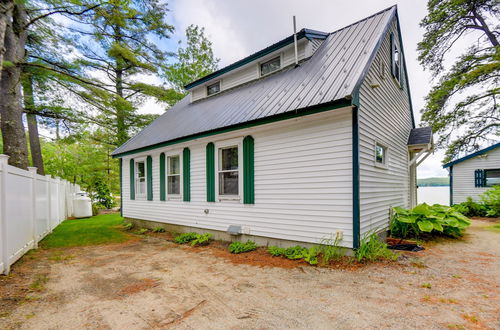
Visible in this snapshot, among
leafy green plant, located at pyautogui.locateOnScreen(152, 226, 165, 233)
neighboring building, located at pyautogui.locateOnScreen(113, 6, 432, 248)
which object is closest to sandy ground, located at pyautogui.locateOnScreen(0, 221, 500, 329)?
neighboring building, located at pyautogui.locateOnScreen(113, 6, 432, 248)

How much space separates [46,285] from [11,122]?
699cm

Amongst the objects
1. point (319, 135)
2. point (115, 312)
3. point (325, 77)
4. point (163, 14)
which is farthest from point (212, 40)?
point (115, 312)

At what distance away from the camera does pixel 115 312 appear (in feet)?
9.84

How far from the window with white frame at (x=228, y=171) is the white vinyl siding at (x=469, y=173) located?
48.4 ft

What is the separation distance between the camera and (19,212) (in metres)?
4.96

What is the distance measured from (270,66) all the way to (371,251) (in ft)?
22.5

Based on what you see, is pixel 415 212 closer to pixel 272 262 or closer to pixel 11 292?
pixel 272 262

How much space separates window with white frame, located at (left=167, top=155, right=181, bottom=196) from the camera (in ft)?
27.5

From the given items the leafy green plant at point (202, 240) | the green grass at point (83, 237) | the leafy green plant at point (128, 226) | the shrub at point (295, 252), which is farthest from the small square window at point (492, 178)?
the leafy green plant at point (128, 226)

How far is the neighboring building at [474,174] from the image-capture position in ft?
42.1

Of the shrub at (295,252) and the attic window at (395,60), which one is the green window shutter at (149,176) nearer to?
the shrub at (295,252)

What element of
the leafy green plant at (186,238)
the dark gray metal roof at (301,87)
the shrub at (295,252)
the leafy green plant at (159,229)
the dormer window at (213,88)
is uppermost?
the dormer window at (213,88)

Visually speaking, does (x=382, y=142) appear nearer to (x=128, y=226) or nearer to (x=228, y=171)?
(x=228, y=171)

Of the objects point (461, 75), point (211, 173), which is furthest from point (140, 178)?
point (461, 75)
